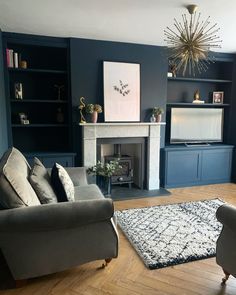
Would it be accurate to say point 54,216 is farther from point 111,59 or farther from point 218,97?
point 218,97

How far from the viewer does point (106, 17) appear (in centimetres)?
295

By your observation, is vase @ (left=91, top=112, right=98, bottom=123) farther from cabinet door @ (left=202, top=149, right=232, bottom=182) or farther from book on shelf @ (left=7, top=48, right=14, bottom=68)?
cabinet door @ (left=202, top=149, right=232, bottom=182)

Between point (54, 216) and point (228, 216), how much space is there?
127 cm

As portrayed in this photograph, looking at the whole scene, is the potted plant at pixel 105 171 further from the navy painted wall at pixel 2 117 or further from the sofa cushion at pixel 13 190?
the sofa cushion at pixel 13 190

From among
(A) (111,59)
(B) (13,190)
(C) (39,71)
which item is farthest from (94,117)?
(B) (13,190)

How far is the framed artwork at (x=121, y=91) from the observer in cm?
401

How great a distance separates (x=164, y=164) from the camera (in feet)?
14.5

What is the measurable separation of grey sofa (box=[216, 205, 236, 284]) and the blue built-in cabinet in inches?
99.8

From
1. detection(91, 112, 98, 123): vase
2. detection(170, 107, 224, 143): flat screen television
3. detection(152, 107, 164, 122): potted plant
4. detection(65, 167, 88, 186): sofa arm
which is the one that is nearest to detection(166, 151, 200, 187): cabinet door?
detection(170, 107, 224, 143): flat screen television

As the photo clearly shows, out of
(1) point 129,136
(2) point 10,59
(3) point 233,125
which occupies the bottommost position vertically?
(1) point 129,136

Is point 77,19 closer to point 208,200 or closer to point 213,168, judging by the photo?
point 208,200

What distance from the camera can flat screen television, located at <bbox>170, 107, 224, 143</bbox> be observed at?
459cm

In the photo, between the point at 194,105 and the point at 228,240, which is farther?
the point at 194,105

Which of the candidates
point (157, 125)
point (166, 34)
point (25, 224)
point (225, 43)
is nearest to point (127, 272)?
point (25, 224)
